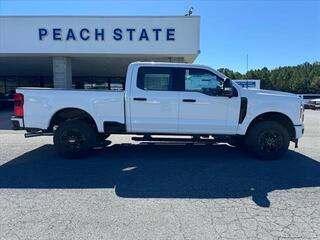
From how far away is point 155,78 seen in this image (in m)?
7.13

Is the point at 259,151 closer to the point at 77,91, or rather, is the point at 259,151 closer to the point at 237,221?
the point at 237,221

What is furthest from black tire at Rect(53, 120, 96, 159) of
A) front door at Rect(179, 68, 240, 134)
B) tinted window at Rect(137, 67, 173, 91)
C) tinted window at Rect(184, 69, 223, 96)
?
tinted window at Rect(184, 69, 223, 96)

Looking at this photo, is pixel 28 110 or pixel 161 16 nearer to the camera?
pixel 28 110

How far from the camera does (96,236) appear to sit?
3594 millimetres

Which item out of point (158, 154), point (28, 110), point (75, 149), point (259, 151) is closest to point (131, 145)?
point (158, 154)

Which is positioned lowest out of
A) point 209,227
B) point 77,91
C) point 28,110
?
point 209,227

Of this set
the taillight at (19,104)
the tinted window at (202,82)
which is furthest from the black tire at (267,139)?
the taillight at (19,104)

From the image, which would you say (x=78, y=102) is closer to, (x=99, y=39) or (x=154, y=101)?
(x=154, y=101)

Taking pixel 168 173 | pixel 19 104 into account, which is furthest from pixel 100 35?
pixel 168 173

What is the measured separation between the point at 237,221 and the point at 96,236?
1782mm

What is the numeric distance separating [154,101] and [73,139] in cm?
206

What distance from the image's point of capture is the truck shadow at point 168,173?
5.20 m

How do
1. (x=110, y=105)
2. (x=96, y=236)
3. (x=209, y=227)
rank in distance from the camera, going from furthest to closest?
(x=110, y=105)
(x=209, y=227)
(x=96, y=236)

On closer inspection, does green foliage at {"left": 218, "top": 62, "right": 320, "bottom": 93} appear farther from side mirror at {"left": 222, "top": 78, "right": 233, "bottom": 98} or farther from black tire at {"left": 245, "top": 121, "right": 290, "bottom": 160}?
side mirror at {"left": 222, "top": 78, "right": 233, "bottom": 98}
